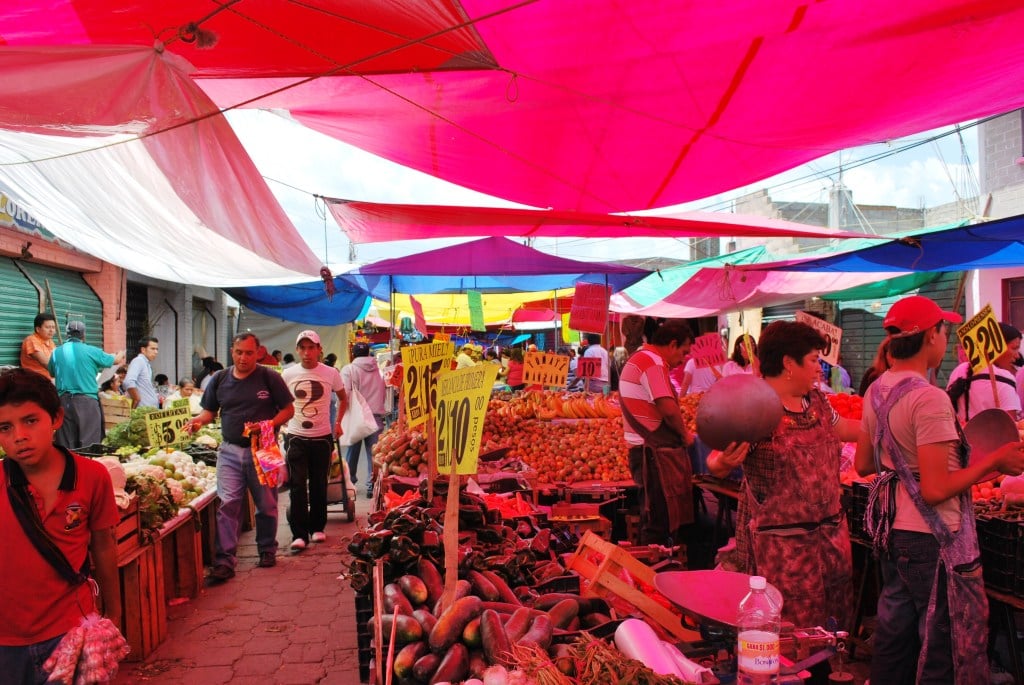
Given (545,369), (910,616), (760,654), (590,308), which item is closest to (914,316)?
(910,616)

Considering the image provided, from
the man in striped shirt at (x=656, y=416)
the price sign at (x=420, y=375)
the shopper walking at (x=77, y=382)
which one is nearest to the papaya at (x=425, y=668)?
the price sign at (x=420, y=375)

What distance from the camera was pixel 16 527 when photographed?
274cm

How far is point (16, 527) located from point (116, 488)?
2.33 metres

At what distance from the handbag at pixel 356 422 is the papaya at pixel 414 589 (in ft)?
22.8

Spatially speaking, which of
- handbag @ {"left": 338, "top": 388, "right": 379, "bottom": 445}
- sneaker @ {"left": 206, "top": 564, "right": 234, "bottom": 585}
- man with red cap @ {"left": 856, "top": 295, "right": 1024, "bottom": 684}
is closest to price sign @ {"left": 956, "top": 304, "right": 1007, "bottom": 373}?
man with red cap @ {"left": 856, "top": 295, "right": 1024, "bottom": 684}

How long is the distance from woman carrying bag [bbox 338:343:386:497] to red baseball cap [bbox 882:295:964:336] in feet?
25.2

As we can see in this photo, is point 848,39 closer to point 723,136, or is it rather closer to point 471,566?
point 723,136

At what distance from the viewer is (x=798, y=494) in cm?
Result: 334

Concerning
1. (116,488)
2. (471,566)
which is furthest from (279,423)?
(471,566)

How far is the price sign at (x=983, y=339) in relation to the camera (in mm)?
4164

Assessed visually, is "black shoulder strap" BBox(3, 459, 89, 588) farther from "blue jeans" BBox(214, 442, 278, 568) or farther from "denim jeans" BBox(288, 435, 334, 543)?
"denim jeans" BBox(288, 435, 334, 543)

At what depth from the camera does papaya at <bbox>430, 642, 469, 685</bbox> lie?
7.80 feet

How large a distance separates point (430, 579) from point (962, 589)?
2256 millimetres

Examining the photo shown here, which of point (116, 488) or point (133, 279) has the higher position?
point (133, 279)
